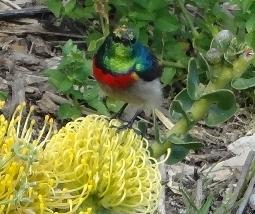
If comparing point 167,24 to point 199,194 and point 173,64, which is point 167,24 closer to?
point 173,64

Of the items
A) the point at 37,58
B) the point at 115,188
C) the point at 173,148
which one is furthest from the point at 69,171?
the point at 37,58

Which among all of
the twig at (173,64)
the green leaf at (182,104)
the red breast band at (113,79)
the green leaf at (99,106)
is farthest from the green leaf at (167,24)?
the green leaf at (182,104)

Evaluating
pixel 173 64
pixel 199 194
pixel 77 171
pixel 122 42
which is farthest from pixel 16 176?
pixel 173 64

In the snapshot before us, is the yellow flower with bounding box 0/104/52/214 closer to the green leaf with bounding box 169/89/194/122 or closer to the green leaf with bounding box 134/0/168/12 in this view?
the green leaf with bounding box 169/89/194/122

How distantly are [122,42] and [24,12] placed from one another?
1569 mm

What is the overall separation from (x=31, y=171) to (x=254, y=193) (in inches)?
55.6

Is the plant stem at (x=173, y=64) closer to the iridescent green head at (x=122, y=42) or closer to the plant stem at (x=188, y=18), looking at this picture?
the plant stem at (x=188, y=18)

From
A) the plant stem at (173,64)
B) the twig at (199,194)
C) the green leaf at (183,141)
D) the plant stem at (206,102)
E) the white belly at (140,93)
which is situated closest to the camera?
the plant stem at (206,102)

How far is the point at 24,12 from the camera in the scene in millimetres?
4316

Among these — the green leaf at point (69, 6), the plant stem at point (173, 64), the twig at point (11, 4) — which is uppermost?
the green leaf at point (69, 6)

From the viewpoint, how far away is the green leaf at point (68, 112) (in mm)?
3609

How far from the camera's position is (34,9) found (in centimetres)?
436

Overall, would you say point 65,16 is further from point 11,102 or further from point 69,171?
point 69,171

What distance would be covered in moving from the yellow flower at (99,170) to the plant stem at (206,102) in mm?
138
